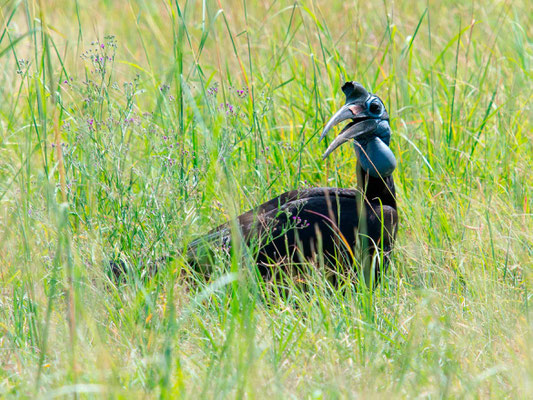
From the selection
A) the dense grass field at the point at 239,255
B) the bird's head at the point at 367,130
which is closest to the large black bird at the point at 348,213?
the bird's head at the point at 367,130

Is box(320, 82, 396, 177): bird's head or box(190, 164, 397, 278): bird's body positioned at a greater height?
box(320, 82, 396, 177): bird's head

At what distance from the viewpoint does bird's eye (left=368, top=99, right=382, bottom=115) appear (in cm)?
334

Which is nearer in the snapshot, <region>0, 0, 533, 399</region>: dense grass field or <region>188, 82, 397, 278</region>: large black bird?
<region>0, 0, 533, 399</region>: dense grass field

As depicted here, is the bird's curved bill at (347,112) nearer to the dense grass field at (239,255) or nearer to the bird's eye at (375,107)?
the bird's eye at (375,107)

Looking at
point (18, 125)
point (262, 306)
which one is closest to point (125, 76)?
point (18, 125)

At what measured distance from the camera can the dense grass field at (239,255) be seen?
2004 millimetres

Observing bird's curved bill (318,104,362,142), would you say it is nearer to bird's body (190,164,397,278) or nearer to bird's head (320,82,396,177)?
bird's head (320,82,396,177)

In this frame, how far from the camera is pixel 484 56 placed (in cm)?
454

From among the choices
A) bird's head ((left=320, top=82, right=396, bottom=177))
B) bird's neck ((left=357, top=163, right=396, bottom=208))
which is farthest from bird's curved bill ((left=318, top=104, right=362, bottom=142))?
bird's neck ((left=357, top=163, right=396, bottom=208))

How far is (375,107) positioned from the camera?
132 inches

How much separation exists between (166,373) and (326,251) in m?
1.52

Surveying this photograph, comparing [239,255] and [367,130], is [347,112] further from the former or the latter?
[239,255]

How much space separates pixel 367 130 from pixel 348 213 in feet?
1.41

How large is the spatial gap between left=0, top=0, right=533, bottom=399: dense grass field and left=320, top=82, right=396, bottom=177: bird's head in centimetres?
26
